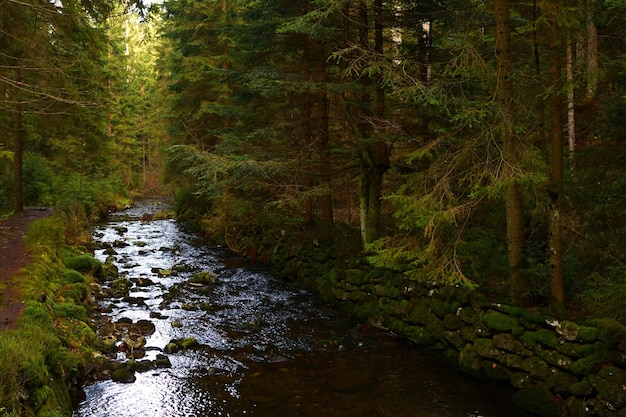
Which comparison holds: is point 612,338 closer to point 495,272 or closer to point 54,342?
point 495,272

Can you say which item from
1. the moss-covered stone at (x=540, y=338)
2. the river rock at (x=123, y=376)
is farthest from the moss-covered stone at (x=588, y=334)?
the river rock at (x=123, y=376)

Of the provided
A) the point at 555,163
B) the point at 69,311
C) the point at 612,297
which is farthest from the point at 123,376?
the point at 555,163

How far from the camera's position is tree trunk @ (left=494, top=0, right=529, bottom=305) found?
21.5 ft

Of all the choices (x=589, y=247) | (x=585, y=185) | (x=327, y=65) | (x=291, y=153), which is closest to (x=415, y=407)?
(x=589, y=247)

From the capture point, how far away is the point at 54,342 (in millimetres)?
6199

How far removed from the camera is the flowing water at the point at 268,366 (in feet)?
21.4

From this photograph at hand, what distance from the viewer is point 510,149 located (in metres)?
6.83

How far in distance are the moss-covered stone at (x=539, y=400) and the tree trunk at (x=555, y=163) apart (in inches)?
50.0

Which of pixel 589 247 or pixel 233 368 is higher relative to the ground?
pixel 589 247

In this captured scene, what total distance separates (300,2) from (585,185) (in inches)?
336

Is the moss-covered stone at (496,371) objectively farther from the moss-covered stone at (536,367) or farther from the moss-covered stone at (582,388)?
the moss-covered stone at (582,388)

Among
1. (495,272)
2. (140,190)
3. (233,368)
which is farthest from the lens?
(140,190)

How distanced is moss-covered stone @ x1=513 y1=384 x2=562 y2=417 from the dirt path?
7.26 m

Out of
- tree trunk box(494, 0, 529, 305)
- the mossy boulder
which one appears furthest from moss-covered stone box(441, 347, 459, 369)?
the mossy boulder
